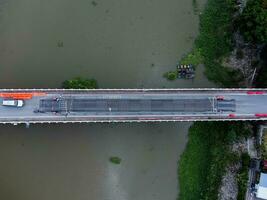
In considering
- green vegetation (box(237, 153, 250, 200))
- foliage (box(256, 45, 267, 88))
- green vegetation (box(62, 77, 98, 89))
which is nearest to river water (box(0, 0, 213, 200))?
green vegetation (box(62, 77, 98, 89))

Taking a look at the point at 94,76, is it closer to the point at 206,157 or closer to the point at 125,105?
the point at 125,105

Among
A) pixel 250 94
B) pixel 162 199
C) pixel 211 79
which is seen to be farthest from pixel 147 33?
pixel 162 199

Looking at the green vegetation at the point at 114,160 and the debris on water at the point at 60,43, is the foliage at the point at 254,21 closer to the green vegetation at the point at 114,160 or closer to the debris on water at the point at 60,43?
the green vegetation at the point at 114,160

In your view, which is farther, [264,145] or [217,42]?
[217,42]

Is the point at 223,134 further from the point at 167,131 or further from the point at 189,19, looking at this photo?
the point at 189,19

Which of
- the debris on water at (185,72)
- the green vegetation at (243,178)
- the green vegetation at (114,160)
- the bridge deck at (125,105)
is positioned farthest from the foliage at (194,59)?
the green vegetation at (114,160)

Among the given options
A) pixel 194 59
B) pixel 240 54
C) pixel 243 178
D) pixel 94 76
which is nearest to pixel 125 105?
pixel 94 76
